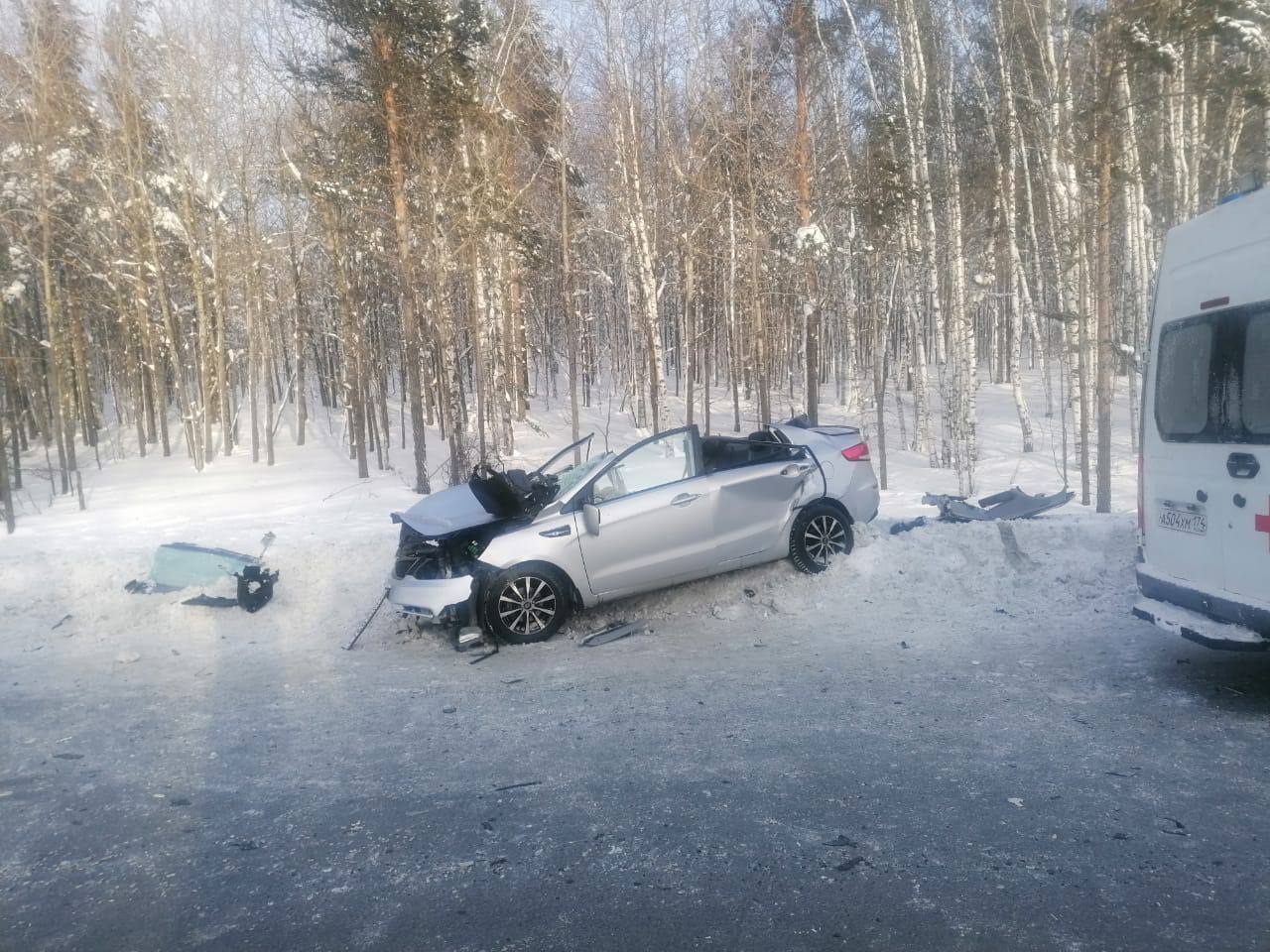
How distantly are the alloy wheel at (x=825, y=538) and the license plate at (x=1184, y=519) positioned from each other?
3.32 m

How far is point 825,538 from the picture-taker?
867cm

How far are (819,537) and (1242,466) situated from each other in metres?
4.01

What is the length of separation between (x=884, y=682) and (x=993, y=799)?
1878mm

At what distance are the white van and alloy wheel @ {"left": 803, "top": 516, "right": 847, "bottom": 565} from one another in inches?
121

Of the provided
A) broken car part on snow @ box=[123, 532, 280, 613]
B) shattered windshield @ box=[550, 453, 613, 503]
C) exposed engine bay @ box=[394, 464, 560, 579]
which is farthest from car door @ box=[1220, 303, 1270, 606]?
broken car part on snow @ box=[123, 532, 280, 613]

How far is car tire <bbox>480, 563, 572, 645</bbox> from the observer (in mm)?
7410

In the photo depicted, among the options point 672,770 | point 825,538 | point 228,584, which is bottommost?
point 672,770

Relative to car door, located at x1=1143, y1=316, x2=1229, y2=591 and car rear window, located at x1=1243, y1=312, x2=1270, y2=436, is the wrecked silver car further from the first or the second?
car rear window, located at x1=1243, y1=312, x2=1270, y2=436

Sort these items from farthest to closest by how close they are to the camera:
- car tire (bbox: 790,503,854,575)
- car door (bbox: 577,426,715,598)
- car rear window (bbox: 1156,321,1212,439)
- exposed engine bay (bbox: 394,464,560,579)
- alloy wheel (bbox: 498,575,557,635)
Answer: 1. car tire (bbox: 790,503,854,575)
2. car door (bbox: 577,426,715,598)
3. exposed engine bay (bbox: 394,464,560,579)
4. alloy wheel (bbox: 498,575,557,635)
5. car rear window (bbox: 1156,321,1212,439)

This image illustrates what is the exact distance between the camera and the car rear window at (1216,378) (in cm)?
504

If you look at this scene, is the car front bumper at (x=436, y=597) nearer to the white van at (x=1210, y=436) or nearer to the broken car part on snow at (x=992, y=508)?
the broken car part on snow at (x=992, y=508)

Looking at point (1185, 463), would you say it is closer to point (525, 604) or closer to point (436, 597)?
point (525, 604)

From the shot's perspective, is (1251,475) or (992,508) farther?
(992,508)

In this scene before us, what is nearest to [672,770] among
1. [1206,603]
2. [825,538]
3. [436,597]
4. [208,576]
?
[436,597]
